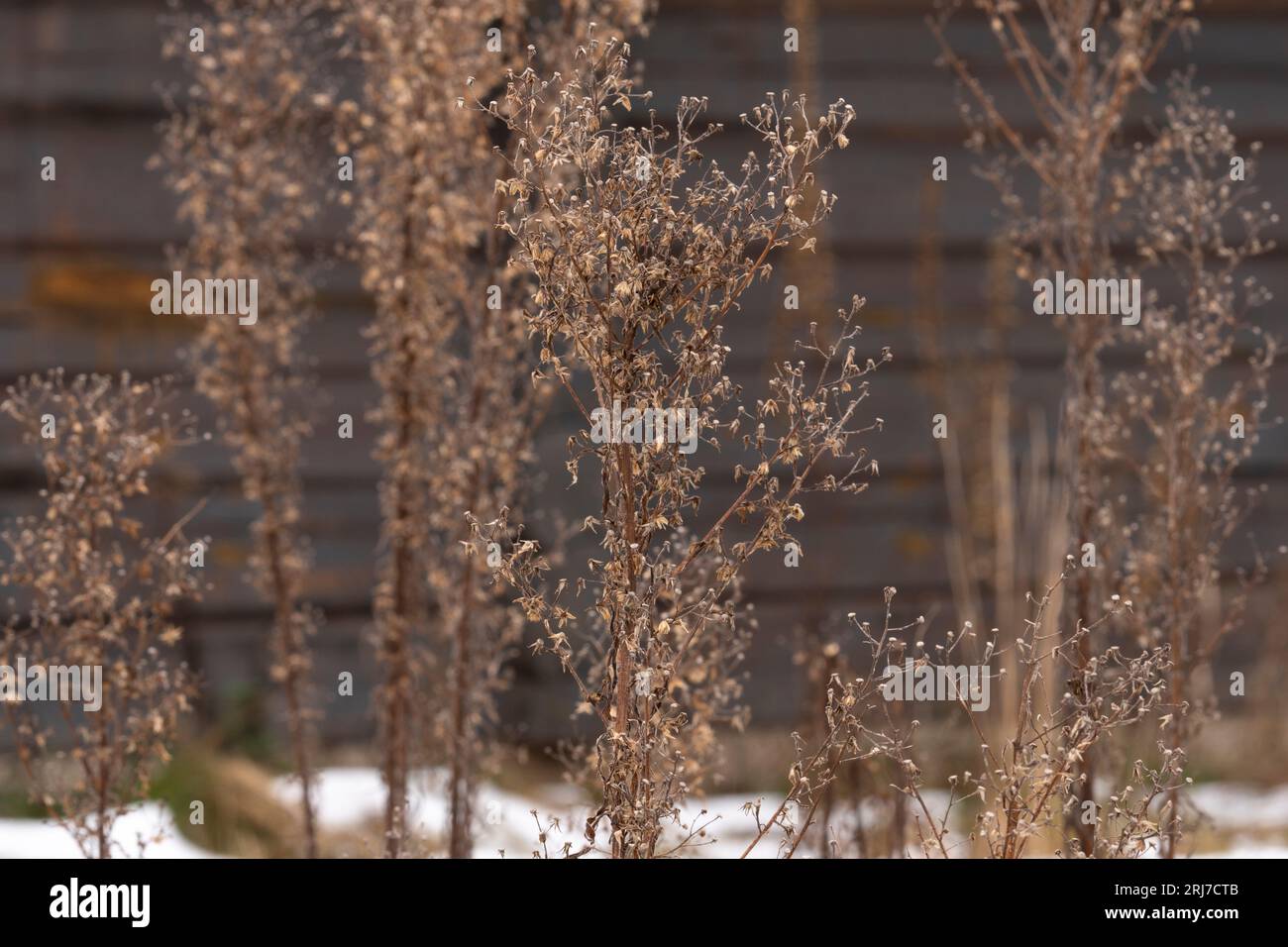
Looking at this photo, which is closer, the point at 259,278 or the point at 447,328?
the point at 447,328

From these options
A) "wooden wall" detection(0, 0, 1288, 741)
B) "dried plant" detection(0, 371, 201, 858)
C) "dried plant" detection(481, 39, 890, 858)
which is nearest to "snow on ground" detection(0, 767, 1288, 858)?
"wooden wall" detection(0, 0, 1288, 741)

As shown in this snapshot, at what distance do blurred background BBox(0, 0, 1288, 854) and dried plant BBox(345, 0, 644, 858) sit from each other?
1393 millimetres

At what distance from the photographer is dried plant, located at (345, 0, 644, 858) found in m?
3.91

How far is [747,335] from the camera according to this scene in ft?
18.1

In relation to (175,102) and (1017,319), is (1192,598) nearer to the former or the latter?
(1017,319)

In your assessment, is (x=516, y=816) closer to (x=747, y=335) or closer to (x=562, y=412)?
(x=562, y=412)

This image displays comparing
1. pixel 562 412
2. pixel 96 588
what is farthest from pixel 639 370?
pixel 562 412

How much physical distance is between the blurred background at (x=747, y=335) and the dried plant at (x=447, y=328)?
1393mm

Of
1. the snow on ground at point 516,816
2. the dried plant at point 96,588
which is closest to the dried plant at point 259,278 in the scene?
the dried plant at point 96,588

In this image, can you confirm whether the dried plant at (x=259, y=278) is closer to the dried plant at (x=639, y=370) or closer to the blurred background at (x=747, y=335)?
the blurred background at (x=747, y=335)

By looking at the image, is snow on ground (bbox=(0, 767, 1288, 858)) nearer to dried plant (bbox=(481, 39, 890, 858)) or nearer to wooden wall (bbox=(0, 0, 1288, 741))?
wooden wall (bbox=(0, 0, 1288, 741))

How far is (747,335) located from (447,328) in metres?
1.76
